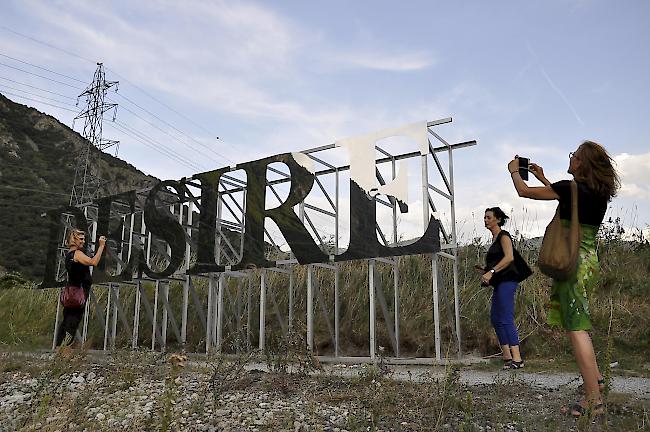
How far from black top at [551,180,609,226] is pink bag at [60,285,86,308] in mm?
5648

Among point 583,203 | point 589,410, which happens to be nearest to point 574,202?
point 583,203

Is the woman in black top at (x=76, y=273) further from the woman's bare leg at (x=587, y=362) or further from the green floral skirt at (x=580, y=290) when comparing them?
the woman's bare leg at (x=587, y=362)

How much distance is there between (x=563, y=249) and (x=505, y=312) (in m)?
2.29

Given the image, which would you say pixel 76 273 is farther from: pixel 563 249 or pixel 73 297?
pixel 563 249

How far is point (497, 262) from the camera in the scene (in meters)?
5.72

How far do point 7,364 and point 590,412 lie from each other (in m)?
6.66

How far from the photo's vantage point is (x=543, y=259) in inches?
136

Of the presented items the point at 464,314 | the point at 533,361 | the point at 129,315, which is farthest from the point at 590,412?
the point at 129,315

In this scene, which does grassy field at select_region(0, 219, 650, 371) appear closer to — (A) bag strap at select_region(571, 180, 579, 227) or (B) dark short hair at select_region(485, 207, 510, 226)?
(B) dark short hair at select_region(485, 207, 510, 226)

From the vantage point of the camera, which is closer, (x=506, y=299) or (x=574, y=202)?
(x=574, y=202)

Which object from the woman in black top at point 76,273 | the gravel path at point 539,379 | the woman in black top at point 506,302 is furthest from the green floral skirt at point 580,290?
the woman in black top at point 76,273

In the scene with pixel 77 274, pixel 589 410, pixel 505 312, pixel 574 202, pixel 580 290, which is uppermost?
pixel 574 202

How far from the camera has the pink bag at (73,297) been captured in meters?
6.79

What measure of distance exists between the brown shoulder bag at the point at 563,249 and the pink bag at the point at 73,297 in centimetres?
552
